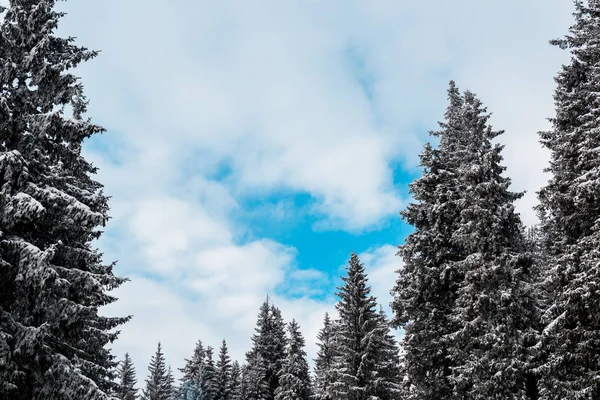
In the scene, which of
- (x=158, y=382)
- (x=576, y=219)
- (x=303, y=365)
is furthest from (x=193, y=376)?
(x=576, y=219)

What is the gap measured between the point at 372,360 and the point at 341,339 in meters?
2.64

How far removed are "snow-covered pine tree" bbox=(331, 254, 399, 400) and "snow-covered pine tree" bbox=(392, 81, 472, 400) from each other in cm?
870

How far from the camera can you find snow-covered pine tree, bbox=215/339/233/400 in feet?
180

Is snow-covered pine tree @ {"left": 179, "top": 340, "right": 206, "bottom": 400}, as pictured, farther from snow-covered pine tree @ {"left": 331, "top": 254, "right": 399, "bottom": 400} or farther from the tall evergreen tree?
the tall evergreen tree

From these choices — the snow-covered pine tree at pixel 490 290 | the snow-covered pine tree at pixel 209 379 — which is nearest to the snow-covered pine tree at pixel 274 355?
the snow-covered pine tree at pixel 209 379

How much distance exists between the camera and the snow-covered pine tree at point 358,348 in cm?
3114

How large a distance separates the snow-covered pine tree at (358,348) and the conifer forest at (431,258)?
152 millimetres

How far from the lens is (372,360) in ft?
104

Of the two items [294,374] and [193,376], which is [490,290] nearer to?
[294,374]

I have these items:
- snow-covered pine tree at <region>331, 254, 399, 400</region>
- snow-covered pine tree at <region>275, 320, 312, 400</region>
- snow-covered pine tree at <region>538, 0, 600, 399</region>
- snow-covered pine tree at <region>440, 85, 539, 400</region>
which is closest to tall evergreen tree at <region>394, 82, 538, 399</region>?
snow-covered pine tree at <region>440, 85, 539, 400</region>

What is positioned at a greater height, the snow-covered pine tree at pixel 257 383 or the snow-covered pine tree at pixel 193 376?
the snow-covered pine tree at pixel 193 376

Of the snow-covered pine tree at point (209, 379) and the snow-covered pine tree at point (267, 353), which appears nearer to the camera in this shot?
the snow-covered pine tree at point (267, 353)

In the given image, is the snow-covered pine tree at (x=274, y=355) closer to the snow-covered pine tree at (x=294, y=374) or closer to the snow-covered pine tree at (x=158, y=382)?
the snow-covered pine tree at (x=294, y=374)

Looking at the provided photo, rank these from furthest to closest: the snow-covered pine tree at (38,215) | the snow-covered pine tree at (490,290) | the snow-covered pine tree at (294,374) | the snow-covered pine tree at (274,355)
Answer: the snow-covered pine tree at (274,355)
the snow-covered pine tree at (294,374)
the snow-covered pine tree at (490,290)
the snow-covered pine tree at (38,215)
